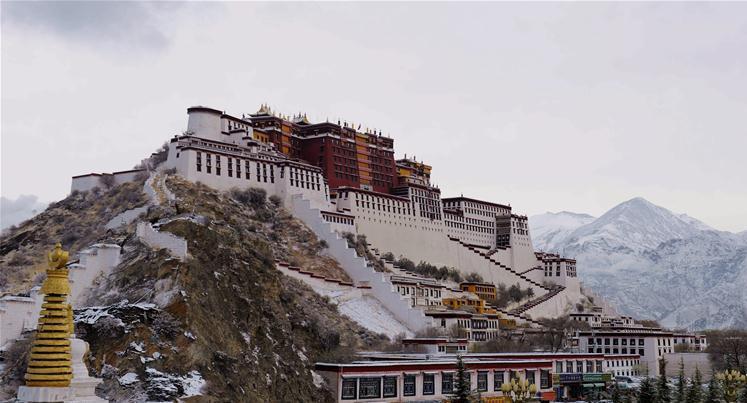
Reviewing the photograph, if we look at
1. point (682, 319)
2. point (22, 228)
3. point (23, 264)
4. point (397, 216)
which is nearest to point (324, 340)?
point (23, 264)

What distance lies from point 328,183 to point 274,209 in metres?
12.4

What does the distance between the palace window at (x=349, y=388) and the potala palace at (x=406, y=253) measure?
65 millimetres

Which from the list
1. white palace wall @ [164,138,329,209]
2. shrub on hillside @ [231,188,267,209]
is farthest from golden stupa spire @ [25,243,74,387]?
shrub on hillside @ [231,188,267,209]

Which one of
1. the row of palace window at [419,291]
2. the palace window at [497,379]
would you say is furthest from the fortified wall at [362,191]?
the palace window at [497,379]

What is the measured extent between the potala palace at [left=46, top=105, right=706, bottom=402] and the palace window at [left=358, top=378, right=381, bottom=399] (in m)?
0.08

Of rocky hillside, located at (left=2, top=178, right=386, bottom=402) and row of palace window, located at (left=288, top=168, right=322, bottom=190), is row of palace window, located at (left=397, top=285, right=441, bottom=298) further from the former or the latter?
rocky hillside, located at (left=2, top=178, right=386, bottom=402)

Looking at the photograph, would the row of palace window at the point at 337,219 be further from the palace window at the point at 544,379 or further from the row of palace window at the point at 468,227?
the palace window at the point at 544,379

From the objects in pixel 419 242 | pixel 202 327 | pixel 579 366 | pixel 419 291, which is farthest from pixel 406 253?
pixel 202 327

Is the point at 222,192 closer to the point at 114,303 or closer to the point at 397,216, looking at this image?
the point at 397,216

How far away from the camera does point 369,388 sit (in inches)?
1858

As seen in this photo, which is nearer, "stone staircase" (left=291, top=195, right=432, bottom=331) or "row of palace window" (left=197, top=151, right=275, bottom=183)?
"stone staircase" (left=291, top=195, right=432, bottom=331)

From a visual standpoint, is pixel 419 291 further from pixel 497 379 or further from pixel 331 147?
pixel 497 379

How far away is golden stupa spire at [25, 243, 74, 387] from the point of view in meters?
20.2

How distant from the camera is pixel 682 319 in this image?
17488 cm
